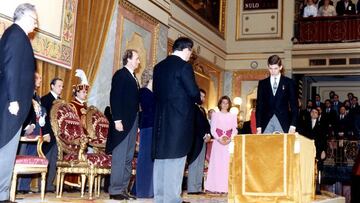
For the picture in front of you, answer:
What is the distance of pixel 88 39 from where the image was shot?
7398 millimetres

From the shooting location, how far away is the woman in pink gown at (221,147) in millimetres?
7570

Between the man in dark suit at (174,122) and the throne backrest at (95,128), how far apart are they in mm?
2098

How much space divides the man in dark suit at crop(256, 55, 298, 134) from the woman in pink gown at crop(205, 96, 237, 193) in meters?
2.10

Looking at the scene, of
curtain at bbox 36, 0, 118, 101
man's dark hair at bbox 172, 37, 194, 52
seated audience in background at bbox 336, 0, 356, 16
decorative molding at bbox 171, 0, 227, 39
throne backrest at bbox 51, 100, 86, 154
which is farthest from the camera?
seated audience in background at bbox 336, 0, 356, 16

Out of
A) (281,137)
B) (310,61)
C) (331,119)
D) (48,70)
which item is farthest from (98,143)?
(310,61)

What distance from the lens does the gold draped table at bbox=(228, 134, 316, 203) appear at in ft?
15.6

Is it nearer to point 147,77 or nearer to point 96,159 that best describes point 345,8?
point 147,77

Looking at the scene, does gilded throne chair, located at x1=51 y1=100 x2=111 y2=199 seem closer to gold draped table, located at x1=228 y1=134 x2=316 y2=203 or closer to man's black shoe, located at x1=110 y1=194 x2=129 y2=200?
man's black shoe, located at x1=110 y1=194 x2=129 y2=200

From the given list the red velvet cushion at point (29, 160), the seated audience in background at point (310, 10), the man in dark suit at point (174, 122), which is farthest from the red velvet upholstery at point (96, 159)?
the seated audience in background at point (310, 10)

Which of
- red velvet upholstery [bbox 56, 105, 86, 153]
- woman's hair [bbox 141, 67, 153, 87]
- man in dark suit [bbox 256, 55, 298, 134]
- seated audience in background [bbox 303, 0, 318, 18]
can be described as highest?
seated audience in background [bbox 303, 0, 318, 18]

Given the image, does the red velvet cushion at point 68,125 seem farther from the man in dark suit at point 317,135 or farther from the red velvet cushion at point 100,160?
the man in dark suit at point 317,135

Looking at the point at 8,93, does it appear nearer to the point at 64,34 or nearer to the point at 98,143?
the point at 98,143

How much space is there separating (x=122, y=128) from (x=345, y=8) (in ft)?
35.3

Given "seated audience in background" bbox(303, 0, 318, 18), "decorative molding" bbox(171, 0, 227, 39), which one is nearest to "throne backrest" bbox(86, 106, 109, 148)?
"decorative molding" bbox(171, 0, 227, 39)
